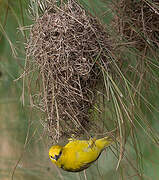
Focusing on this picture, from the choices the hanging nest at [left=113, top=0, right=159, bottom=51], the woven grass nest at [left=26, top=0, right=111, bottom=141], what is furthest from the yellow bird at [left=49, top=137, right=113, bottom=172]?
the hanging nest at [left=113, top=0, right=159, bottom=51]

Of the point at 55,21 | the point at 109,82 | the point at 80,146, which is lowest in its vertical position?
the point at 80,146

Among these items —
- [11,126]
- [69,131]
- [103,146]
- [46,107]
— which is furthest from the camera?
→ [11,126]

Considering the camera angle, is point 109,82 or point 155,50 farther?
point 155,50

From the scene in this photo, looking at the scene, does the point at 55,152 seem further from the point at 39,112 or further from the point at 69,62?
the point at 69,62

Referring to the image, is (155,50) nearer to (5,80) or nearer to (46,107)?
(46,107)

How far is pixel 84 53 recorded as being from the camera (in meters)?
1.43

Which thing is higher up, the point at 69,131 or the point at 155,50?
the point at 155,50

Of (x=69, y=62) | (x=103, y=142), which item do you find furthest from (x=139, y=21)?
(x=103, y=142)

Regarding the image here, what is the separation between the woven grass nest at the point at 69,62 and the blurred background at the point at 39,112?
102 mm

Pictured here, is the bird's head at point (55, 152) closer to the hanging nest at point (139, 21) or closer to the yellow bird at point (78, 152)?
the yellow bird at point (78, 152)

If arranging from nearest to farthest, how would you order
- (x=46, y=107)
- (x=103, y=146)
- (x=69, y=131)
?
(x=46, y=107) < (x=69, y=131) < (x=103, y=146)

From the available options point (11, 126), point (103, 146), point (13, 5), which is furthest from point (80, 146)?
point (11, 126)

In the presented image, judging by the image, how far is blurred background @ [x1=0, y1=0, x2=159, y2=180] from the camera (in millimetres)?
1706

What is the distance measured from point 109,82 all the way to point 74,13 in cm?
34
